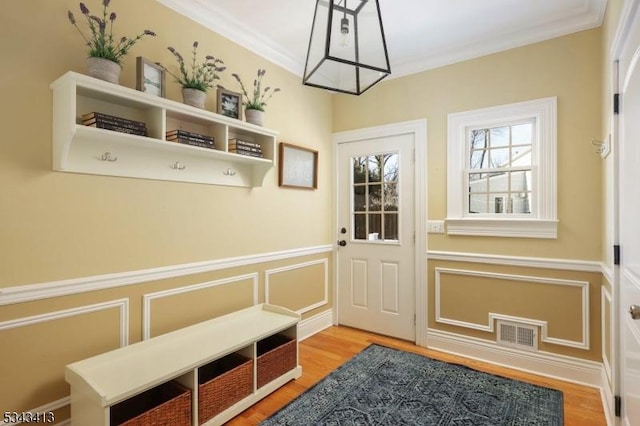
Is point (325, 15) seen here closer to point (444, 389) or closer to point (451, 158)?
point (451, 158)

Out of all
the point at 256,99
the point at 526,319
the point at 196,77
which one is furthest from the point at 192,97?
the point at 526,319

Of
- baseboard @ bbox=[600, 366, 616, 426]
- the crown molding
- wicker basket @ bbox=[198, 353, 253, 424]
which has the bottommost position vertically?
baseboard @ bbox=[600, 366, 616, 426]

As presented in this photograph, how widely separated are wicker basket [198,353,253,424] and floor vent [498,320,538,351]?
2.05 meters

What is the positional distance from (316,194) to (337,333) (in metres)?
1.47

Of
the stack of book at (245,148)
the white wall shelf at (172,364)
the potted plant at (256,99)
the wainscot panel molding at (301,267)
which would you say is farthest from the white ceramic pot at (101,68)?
the wainscot panel molding at (301,267)

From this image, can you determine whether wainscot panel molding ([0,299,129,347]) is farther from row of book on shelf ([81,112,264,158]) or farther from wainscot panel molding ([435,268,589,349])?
wainscot panel molding ([435,268,589,349])

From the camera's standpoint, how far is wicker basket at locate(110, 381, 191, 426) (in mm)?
1588

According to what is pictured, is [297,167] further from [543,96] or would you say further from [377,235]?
[543,96]

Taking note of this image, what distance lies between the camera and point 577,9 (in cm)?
236

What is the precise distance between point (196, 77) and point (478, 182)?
2419mm

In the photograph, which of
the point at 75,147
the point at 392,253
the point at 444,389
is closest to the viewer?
the point at 75,147

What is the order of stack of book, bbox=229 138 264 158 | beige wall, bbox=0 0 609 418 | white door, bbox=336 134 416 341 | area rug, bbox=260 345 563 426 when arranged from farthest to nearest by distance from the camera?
white door, bbox=336 134 416 341 → stack of book, bbox=229 138 264 158 → area rug, bbox=260 345 563 426 → beige wall, bbox=0 0 609 418

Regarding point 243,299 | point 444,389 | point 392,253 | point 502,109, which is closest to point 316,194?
point 392,253

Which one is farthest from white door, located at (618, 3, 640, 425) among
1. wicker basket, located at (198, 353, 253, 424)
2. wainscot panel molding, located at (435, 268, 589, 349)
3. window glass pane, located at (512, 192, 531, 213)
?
wicker basket, located at (198, 353, 253, 424)
